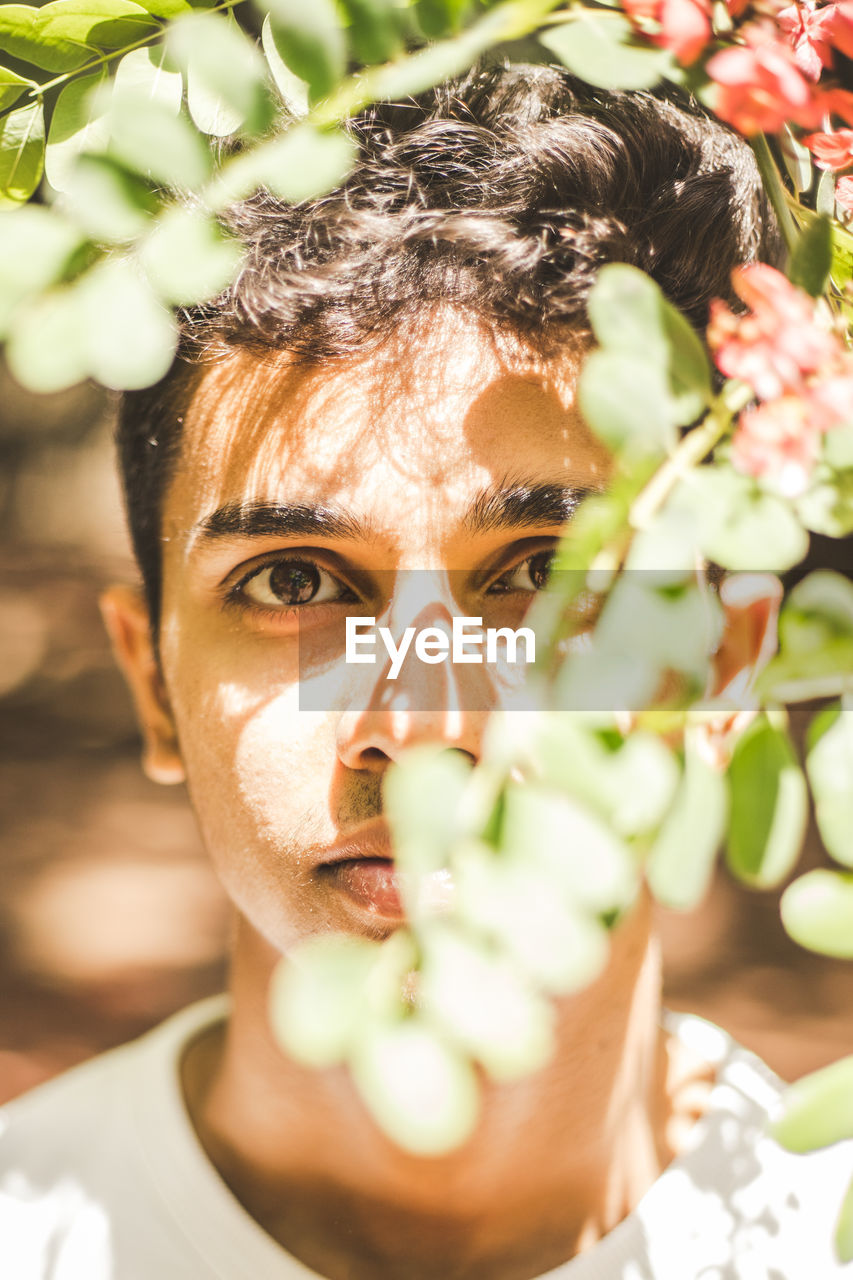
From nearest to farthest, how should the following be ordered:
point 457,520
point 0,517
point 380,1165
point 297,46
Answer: point 297,46 → point 457,520 → point 380,1165 → point 0,517

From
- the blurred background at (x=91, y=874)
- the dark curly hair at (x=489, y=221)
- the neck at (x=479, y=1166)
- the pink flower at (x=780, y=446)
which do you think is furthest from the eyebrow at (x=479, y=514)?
the blurred background at (x=91, y=874)

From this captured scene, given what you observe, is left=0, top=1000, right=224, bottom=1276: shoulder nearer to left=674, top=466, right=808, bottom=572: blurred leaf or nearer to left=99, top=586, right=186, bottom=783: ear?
left=99, top=586, right=186, bottom=783: ear

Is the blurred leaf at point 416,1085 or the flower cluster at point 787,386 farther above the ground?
the flower cluster at point 787,386

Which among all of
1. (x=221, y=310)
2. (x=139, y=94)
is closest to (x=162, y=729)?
(x=221, y=310)

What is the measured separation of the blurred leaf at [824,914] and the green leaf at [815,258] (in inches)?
10.0

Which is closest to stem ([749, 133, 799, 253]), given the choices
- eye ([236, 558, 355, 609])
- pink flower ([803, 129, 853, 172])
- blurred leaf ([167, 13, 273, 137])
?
pink flower ([803, 129, 853, 172])

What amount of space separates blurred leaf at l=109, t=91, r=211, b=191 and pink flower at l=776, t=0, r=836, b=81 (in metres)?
0.30

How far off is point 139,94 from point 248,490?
0.32 m

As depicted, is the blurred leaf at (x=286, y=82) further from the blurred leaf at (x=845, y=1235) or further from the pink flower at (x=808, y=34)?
the blurred leaf at (x=845, y=1235)

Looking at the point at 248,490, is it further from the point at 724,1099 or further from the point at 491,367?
the point at 724,1099

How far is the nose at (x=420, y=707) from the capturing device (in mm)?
668

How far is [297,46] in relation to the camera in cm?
43

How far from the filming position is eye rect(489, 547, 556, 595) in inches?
28.5

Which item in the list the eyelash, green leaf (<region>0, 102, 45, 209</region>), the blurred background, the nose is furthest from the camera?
the blurred background
